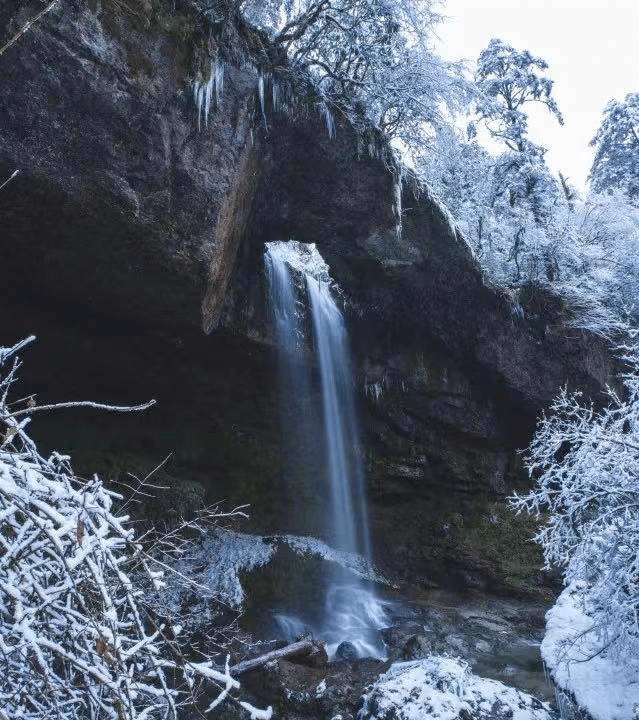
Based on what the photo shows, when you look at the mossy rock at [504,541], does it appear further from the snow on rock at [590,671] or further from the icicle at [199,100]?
the icicle at [199,100]

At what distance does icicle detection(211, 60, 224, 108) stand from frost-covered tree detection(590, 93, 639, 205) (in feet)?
49.9

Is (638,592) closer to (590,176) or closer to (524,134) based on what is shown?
(524,134)

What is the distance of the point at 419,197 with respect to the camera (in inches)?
392

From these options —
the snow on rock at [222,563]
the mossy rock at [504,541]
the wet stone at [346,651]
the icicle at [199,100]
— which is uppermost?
the icicle at [199,100]

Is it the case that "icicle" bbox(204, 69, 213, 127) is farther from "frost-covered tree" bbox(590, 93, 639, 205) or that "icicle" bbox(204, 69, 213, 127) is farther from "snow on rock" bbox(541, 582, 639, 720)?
"frost-covered tree" bbox(590, 93, 639, 205)

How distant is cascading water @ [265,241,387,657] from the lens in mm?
9812

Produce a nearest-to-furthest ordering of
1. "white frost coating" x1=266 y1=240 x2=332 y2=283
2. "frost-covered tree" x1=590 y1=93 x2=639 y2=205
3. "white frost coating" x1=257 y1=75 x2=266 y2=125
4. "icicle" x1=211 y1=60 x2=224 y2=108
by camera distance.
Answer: "icicle" x1=211 y1=60 x2=224 y2=108, "white frost coating" x1=257 y1=75 x2=266 y2=125, "white frost coating" x1=266 y1=240 x2=332 y2=283, "frost-covered tree" x1=590 y1=93 x2=639 y2=205

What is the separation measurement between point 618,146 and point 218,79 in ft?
55.7

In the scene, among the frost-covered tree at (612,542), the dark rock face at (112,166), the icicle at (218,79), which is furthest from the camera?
the icicle at (218,79)

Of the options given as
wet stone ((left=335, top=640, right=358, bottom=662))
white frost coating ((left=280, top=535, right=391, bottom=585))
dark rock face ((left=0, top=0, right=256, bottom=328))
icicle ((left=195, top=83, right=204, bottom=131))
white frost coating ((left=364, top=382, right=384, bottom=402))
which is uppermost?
icicle ((left=195, top=83, right=204, bottom=131))

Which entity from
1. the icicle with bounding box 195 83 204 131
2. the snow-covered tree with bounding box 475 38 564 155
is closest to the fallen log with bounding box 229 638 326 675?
the icicle with bounding box 195 83 204 131

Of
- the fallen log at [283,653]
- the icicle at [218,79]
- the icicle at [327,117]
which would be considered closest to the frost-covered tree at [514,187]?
the icicle at [327,117]

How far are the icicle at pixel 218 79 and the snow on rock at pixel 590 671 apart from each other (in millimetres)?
6936

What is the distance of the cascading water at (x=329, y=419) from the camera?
9812 mm
